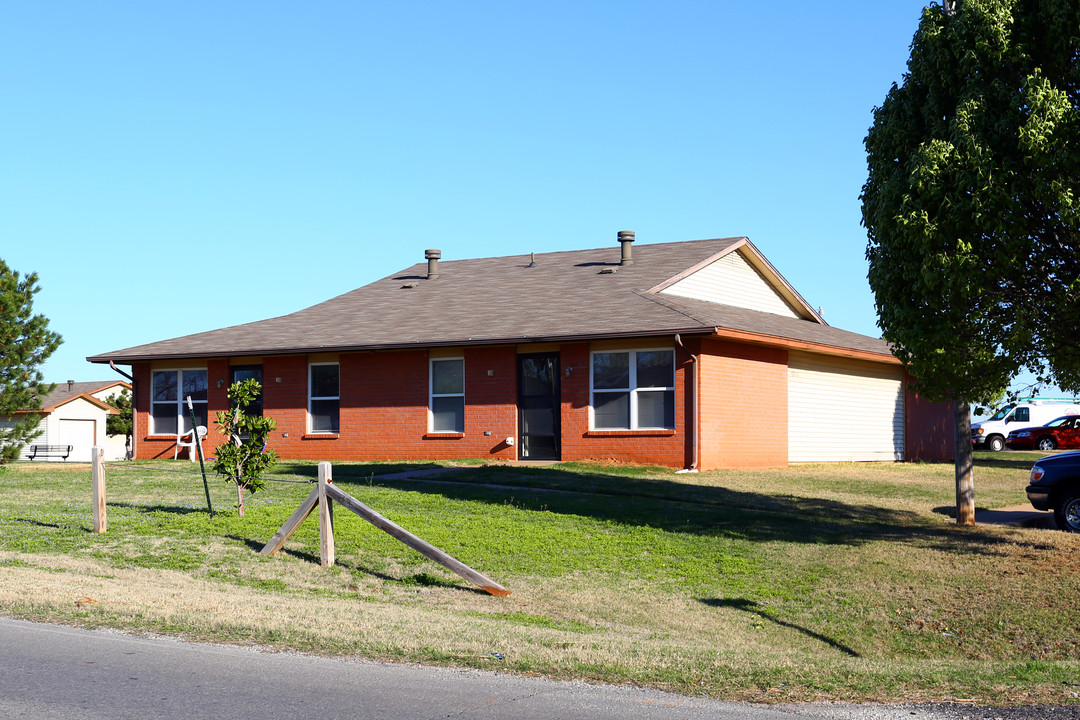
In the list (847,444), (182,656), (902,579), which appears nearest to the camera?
(182,656)

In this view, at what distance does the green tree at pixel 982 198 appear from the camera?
38.2ft

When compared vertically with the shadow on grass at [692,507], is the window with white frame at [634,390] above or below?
above

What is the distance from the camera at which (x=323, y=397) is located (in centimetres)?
2622

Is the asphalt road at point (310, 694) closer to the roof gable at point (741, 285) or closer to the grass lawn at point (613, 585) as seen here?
the grass lawn at point (613, 585)

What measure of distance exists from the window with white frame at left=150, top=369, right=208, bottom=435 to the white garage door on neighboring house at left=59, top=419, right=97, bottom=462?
33.1 metres

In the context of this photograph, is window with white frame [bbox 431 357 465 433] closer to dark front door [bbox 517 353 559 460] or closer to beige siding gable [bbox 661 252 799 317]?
dark front door [bbox 517 353 559 460]

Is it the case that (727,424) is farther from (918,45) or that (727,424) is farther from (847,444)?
(918,45)

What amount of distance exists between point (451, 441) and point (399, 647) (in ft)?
53.9

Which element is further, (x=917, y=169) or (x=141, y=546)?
(x=141, y=546)

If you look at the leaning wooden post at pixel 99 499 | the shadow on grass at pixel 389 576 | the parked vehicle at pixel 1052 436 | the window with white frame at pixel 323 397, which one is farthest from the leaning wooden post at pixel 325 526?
the parked vehicle at pixel 1052 436

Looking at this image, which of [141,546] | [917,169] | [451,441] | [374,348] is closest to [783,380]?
[451,441]

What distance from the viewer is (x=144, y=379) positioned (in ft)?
93.5

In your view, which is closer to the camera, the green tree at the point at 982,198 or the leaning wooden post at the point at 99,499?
the green tree at the point at 982,198

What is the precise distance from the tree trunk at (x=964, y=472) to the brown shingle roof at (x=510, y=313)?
644cm
